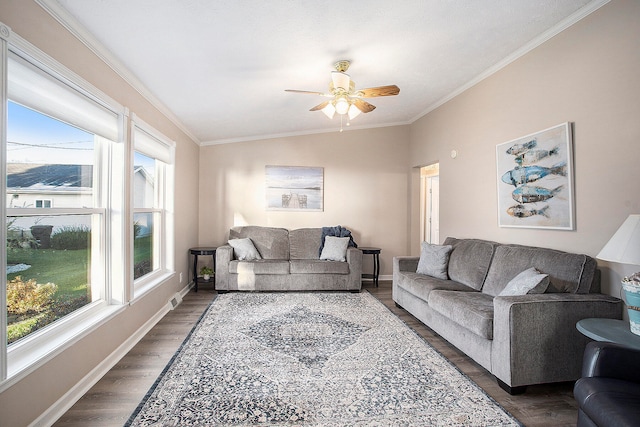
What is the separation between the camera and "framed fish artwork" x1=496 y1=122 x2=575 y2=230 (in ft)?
8.91

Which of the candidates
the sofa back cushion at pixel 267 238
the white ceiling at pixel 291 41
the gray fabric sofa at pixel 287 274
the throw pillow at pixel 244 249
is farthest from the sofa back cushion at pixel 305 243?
the white ceiling at pixel 291 41

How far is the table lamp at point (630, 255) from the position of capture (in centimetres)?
178

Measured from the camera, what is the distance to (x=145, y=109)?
3234mm

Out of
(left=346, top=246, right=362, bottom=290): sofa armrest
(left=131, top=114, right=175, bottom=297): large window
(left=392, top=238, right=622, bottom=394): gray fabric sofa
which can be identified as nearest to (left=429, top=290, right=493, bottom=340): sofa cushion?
(left=392, top=238, right=622, bottom=394): gray fabric sofa

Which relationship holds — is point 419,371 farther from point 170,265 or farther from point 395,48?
point 170,265

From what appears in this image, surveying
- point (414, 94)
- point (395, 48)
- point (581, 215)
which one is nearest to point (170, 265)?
point (395, 48)

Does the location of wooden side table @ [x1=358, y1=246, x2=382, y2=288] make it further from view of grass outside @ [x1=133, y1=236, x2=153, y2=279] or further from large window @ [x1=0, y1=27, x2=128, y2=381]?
large window @ [x1=0, y1=27, x2=128, y2=381]

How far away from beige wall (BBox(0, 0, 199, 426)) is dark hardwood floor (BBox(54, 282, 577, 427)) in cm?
15

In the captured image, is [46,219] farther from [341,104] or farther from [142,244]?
[341,104]

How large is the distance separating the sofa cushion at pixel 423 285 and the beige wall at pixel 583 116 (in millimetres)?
760

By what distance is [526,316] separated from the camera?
2.14 metres

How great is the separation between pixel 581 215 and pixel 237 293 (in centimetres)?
413

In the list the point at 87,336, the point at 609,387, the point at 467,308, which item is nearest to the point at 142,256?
the point at 87,336

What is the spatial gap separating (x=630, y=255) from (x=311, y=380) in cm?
211
